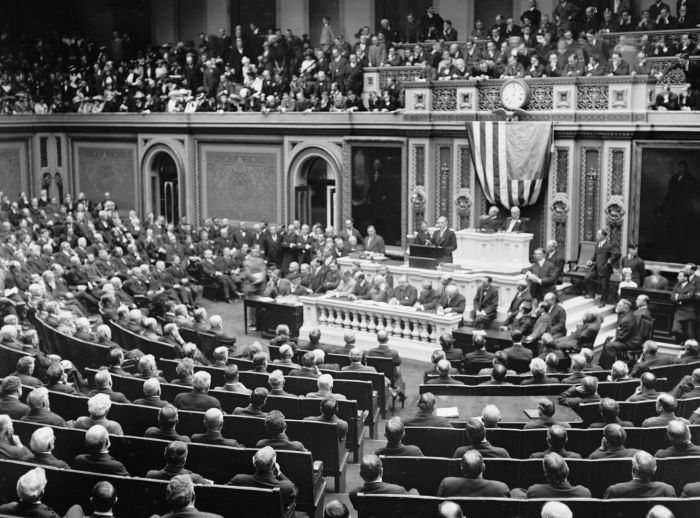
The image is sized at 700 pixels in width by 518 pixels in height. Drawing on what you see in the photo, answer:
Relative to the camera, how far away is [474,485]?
283 inches

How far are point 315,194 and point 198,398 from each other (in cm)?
1679

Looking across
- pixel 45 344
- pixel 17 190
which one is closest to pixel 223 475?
pixel 45 344

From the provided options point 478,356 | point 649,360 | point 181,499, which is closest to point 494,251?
point 478,356

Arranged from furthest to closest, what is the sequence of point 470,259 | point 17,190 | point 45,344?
1. point 17,190
2. point 470,259
3. point 45,344

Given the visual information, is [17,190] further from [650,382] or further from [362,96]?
[650,382]

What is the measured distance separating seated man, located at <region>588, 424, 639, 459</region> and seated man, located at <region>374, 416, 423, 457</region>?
1.65m

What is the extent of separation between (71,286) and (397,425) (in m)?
14.3

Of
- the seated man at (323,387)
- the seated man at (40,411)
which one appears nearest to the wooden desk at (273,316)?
the seated man at (323,387)

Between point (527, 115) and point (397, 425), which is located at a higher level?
point (527, 115)

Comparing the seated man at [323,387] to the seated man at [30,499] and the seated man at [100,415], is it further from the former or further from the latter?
the seated man at [30,499]

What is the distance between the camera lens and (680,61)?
799 inches

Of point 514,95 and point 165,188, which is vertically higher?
point 514,95

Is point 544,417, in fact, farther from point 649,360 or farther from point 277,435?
point 649,360

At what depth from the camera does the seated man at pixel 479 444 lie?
26.6ft
